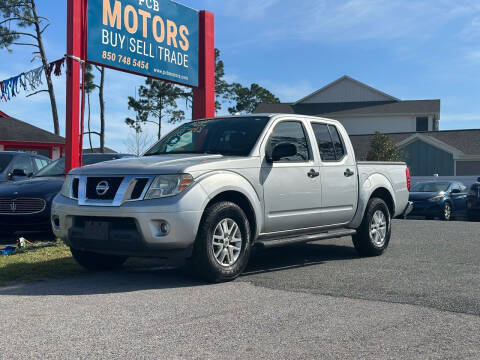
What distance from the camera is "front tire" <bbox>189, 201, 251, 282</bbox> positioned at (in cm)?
595

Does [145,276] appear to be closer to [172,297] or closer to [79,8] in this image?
[172,297]

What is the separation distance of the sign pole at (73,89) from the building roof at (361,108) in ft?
141

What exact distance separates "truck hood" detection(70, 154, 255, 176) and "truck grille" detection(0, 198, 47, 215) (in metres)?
3.30

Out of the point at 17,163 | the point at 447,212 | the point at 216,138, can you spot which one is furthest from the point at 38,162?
the point at 447,212

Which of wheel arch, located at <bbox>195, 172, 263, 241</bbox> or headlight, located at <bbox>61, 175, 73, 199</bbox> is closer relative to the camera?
wheel arch, located at <bbox>195, 172, 263, 241</bbox>

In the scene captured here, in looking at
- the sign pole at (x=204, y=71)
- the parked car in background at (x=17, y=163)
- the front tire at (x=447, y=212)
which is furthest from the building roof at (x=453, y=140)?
the parked car in background at (x=17, y=163)

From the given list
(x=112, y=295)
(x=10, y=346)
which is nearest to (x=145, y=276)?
(x=112, y=295)

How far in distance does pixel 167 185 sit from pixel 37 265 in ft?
7.62

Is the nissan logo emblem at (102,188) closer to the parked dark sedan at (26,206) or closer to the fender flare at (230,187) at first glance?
the fender flare at (230,187)

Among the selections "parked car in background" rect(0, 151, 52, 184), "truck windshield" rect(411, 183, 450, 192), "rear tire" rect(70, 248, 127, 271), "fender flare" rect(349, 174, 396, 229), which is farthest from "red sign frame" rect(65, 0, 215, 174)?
"truck windshield" rect(411, 183, 450, 192)

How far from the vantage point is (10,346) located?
395 cm

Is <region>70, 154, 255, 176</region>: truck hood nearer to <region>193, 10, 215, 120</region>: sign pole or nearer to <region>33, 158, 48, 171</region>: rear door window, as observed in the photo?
<region>193, 10, 215, 120</region>: sign pole

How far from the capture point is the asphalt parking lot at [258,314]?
3.91 metres

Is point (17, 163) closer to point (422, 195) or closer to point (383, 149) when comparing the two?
point (422, 195)
